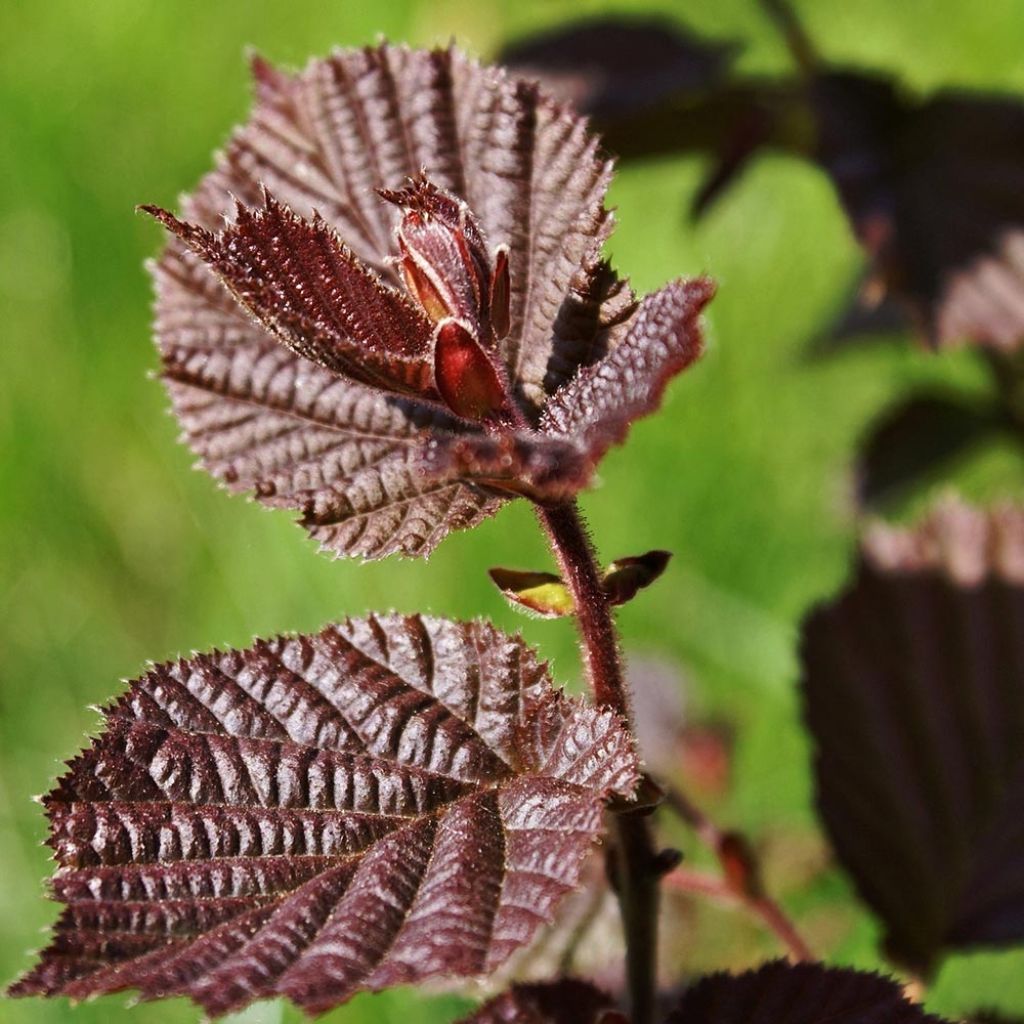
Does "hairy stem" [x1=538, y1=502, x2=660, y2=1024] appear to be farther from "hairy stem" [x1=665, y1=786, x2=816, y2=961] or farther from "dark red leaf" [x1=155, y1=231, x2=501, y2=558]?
"hairy stem" [x1=665, y1=786, x2=816, y2=961]

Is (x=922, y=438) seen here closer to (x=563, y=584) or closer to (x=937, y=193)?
(x=937, y=193)

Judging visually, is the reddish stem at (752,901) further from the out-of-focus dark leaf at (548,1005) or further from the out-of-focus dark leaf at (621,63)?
the out-of-focus dark leaf at (621,63)

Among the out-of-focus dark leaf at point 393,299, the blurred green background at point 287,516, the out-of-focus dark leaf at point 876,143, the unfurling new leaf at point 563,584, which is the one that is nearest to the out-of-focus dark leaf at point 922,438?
the blurred green background at point 287,516

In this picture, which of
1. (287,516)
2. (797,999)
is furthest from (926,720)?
(287,516)

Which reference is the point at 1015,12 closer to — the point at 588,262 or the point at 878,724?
the point at 878,724

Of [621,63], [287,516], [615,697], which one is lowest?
[615,697]

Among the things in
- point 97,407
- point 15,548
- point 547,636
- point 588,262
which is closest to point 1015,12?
point 547,636
